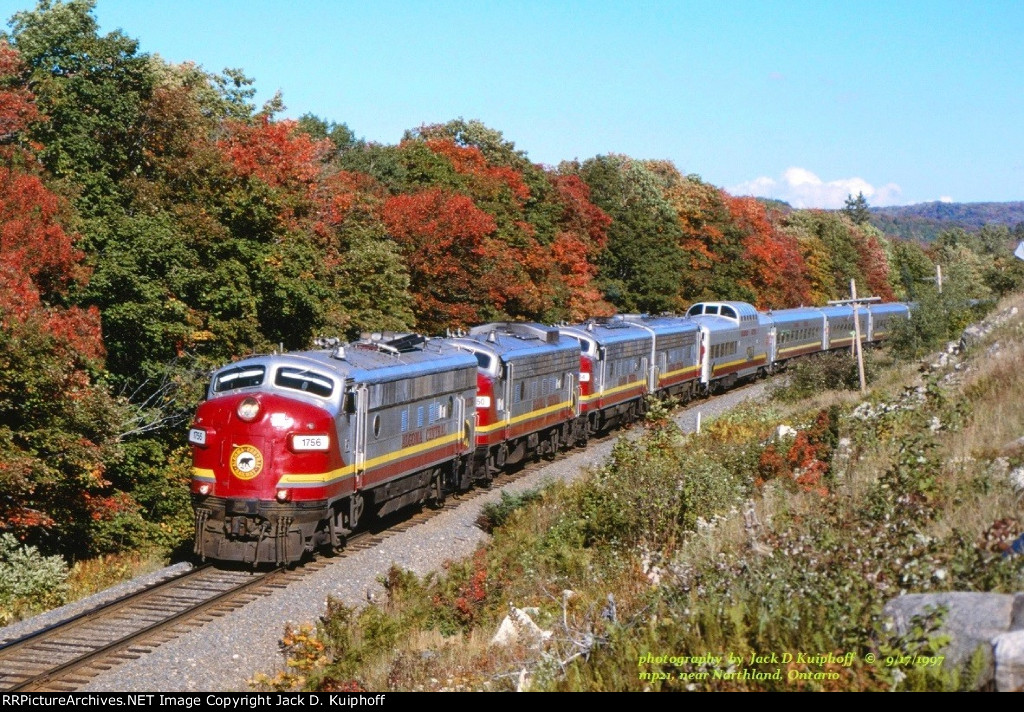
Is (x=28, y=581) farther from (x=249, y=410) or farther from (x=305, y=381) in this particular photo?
(x=305, y=381)

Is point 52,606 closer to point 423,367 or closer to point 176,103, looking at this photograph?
point 423,367

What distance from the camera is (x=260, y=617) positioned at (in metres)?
16.0

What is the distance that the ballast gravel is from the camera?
13.3 m

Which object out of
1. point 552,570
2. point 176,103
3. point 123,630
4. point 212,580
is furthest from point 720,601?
point 176,103

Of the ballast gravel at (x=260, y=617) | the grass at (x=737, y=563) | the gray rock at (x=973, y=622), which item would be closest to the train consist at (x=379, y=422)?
the ballast gravel at (x=260, y=617)

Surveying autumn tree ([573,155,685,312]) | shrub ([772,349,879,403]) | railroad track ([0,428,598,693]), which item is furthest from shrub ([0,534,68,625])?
autumn tree ([573,155,685,312])

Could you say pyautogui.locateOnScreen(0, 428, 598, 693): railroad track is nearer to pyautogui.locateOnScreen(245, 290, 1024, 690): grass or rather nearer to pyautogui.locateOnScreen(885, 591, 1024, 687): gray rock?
pyautogui.locateOnScreen(245, 290, 1024, 690): grass

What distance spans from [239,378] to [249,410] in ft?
3.69

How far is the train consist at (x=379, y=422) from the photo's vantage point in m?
18.3

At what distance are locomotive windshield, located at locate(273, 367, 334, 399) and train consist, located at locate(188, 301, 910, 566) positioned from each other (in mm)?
21

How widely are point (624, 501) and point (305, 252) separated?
19.1 meters

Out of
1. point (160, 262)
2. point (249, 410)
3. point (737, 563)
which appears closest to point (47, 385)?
point (160, 262)

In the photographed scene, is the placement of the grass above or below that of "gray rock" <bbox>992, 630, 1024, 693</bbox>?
below

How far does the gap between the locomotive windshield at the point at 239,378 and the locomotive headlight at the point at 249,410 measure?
0.66m
